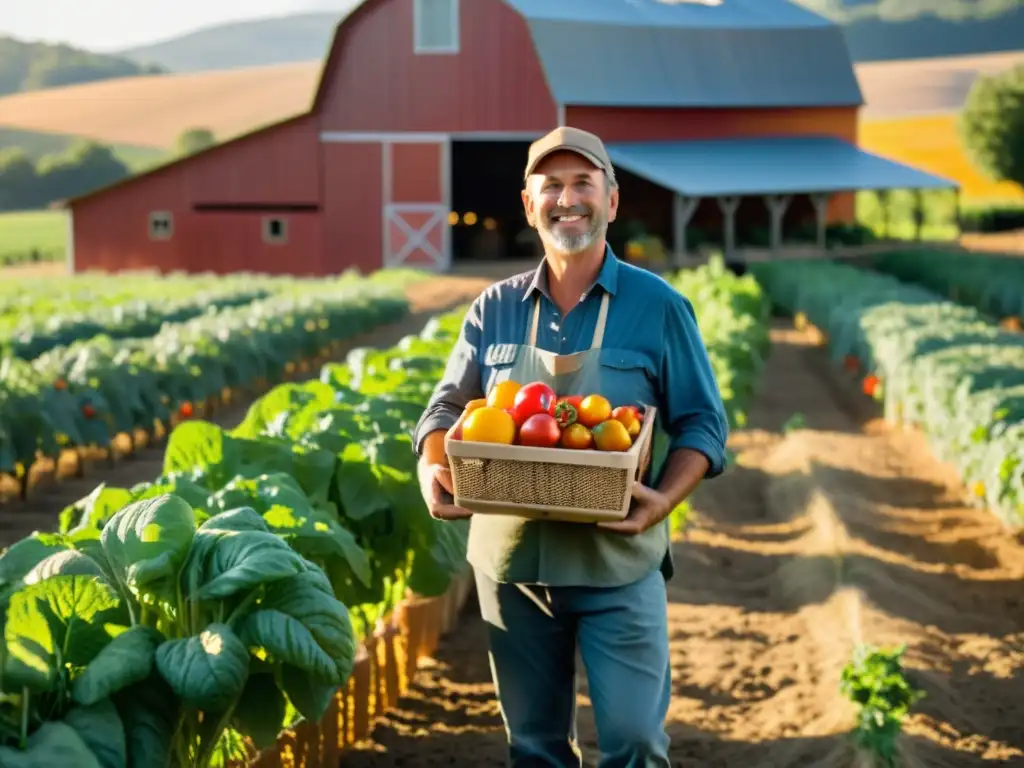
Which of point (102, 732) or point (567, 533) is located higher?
point (567, 533)

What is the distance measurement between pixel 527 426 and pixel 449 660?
334cm

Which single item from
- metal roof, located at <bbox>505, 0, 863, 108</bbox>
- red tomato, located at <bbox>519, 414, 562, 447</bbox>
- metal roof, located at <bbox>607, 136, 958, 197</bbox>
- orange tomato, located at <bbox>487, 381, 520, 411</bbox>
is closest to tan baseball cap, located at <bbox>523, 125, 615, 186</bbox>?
orange tomato, located at <bbox>487, 381, 520, 411</bbox>

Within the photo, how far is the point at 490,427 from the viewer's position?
3342 mm

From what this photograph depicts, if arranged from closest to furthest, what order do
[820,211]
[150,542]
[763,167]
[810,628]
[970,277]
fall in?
[150,542] → [810,628] → [970,277] → [820,211] → [763,167]

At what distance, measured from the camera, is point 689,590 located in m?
7.81

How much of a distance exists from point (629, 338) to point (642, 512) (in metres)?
0.45

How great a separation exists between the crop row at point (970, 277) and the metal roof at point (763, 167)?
2.92 metres

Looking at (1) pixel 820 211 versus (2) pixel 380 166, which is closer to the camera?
(2) pixel 380 166

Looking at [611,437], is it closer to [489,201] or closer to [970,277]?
[970,277]

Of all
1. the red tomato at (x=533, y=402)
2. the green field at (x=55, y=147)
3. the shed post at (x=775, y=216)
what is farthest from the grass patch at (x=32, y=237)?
the red tomato at (x=533, y=402)

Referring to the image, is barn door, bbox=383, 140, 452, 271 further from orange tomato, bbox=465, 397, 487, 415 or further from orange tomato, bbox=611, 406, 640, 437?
orange tomato, bbox=611, 406, 640, 437

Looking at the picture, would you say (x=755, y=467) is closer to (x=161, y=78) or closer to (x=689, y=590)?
(x=689, y=590)

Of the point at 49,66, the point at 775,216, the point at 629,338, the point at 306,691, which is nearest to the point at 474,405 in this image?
the point at 629,338

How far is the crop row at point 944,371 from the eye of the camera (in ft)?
26.7
